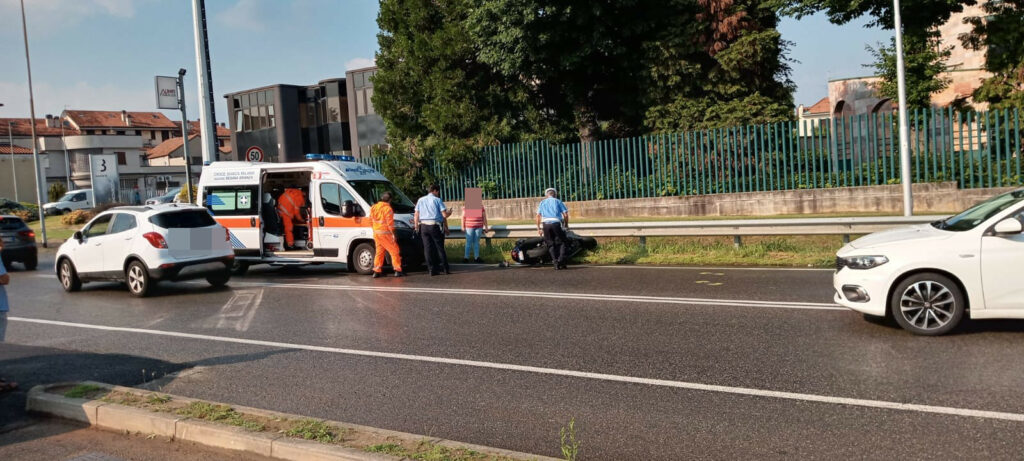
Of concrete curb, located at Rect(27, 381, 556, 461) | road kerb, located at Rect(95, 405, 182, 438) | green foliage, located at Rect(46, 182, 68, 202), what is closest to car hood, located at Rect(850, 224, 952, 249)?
concrete curb, located at Rect(27, 381, 556, 461)

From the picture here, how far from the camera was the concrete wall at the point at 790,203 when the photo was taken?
1738 centimetres

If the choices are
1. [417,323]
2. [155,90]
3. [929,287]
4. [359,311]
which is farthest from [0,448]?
[155,90]

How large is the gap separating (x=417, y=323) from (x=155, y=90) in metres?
13.3

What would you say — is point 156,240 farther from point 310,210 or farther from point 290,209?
point 290,209

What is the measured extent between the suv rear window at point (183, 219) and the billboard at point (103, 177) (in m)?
30.5

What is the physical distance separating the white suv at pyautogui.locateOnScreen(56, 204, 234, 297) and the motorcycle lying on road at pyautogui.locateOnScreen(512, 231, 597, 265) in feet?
17.0

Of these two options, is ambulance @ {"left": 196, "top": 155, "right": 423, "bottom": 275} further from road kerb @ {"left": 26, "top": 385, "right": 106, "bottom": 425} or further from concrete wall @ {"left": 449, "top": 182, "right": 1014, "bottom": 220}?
road kerb @ {"left": 26, "top": 385, "right": 106, "bottom": 425}

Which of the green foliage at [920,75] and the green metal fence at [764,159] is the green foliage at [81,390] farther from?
the green foliage at [920,75]

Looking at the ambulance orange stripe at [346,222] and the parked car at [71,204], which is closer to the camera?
the ambulance orange stripe at [346,222]

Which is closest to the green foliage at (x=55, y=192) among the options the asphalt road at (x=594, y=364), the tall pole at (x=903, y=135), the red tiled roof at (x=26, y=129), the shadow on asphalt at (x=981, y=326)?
the red tiled roof at (x=26, y=129)

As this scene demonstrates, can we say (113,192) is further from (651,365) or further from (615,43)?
(651,365)

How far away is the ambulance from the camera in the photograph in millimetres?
14625

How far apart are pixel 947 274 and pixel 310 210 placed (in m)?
11.2

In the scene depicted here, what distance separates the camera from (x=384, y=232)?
545 inches
